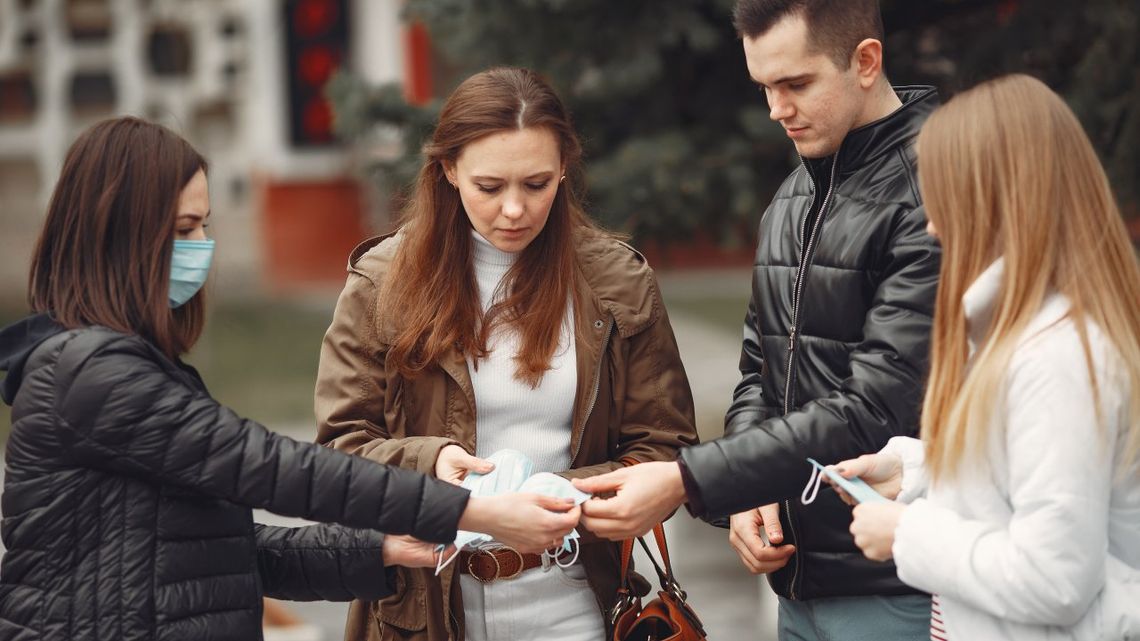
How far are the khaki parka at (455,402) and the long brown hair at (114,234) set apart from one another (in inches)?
22.5

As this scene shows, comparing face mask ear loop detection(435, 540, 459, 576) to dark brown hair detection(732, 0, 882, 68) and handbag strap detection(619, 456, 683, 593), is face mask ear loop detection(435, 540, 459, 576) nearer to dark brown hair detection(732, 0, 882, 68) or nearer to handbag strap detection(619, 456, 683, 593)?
handbag strap detection(619, 456, 683, 593)

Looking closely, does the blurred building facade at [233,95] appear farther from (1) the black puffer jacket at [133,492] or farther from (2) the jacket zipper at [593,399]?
(1) the black puffer jacket at [133,492]

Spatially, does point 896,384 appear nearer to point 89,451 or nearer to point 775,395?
point 775,395

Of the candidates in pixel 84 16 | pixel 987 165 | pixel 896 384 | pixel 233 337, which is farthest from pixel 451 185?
pixel 84 16

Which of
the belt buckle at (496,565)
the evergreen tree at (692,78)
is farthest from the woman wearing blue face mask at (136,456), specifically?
the evergreen tree at (692,78)

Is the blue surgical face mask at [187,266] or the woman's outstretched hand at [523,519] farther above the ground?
the blue surgical face mask at [187,266]

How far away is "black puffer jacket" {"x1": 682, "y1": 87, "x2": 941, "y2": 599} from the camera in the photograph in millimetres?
2557

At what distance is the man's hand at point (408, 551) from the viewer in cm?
265

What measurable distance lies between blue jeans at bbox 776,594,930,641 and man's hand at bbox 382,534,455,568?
755 millimetres

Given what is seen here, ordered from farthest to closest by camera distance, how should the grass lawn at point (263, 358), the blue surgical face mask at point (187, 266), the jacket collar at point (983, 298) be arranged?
1. the grass lawn at point (263, 358)
2. the blue surgical face mask at point (187, 266)
3. the jacket collar at point (983, 298)

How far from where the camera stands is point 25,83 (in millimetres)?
16125

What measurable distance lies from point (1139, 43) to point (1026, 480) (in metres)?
3.20

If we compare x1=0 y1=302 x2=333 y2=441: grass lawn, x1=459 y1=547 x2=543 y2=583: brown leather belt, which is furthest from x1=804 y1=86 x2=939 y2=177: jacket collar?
→ x1=0 y1=302 x2=333 y2=441: grass lawn

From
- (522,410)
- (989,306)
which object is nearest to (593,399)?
(522,410)
